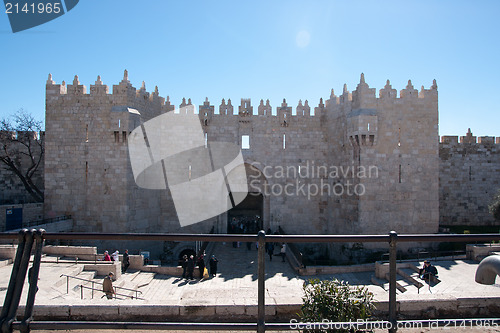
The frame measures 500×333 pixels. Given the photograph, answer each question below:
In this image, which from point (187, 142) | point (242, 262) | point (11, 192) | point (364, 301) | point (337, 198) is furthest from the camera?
point (11, 192)

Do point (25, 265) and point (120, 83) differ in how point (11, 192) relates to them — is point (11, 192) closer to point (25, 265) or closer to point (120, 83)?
point (120, 83)

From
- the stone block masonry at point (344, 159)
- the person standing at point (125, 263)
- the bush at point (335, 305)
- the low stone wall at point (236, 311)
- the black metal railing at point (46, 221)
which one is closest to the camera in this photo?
the bush at point (335, 305)

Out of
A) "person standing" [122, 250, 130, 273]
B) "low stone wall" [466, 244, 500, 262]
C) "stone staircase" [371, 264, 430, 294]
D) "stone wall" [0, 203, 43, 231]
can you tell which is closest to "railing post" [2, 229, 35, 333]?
"stone staircase" [371, 264, 430, 294]

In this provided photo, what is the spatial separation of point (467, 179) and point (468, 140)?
2.61 metres

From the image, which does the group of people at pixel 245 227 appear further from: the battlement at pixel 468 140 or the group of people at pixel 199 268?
the battlement at pixel 468 140

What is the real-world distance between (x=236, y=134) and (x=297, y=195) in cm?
521

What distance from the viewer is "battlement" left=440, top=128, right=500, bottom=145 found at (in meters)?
22.4

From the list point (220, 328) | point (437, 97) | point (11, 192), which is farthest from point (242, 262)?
point (11, 192)

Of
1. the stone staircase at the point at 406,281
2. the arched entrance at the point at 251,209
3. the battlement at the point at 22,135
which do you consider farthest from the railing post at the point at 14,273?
the battlement at the point at 22,135

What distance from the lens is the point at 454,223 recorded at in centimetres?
2217

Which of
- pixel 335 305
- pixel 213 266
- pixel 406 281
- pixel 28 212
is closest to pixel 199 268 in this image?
pixel 213 266

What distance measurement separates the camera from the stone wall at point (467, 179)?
22.1 m

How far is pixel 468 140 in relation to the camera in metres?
22.6

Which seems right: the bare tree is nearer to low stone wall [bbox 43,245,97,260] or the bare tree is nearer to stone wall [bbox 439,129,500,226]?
low stone wall [bbox 43,245,97,260]
